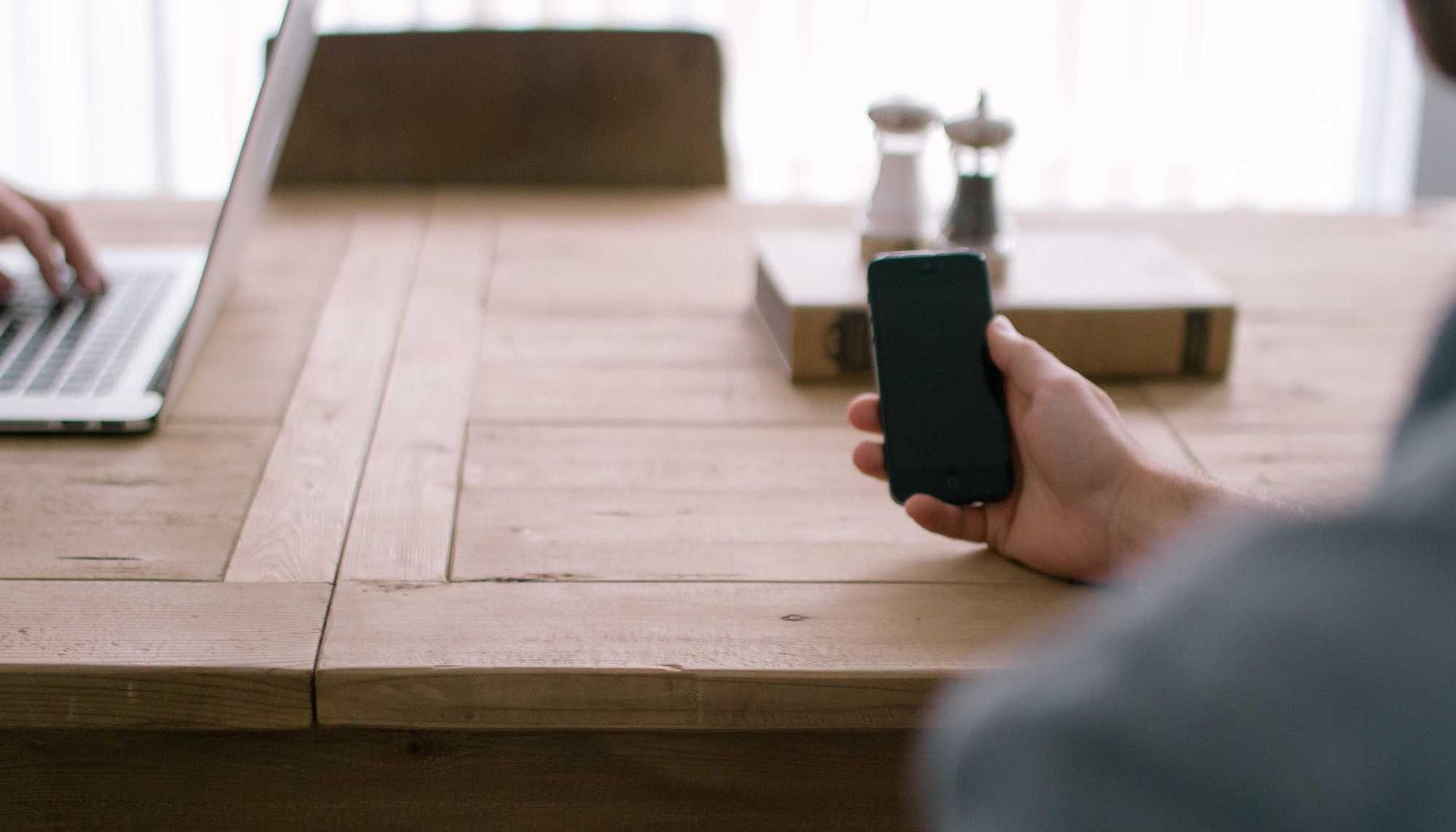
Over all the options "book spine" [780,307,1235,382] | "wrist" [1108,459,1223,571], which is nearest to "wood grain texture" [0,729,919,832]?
"wrist" [1108,459,1223,571]

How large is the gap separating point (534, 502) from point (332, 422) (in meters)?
0.20

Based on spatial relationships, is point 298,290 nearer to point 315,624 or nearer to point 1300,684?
point 315,624

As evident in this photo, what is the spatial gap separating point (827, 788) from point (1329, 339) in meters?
0.67

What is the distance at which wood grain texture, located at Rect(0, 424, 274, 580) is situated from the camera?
30.6 inches

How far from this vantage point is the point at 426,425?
0.98m

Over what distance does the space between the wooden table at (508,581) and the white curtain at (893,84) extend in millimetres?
1666

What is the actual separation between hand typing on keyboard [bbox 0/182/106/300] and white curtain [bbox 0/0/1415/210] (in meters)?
1.56

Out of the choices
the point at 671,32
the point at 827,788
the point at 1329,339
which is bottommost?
the point at 827,788

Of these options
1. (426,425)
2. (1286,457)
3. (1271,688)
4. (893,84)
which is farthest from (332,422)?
(893,84)

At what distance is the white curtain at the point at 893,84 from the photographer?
8.80 feet

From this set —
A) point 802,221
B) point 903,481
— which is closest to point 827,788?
point 903,481

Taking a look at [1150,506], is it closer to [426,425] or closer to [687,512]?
[687,512]

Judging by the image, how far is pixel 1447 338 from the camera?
257 millimetres

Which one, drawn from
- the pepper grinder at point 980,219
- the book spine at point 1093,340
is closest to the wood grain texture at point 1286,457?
the book spine at point 1093,340
